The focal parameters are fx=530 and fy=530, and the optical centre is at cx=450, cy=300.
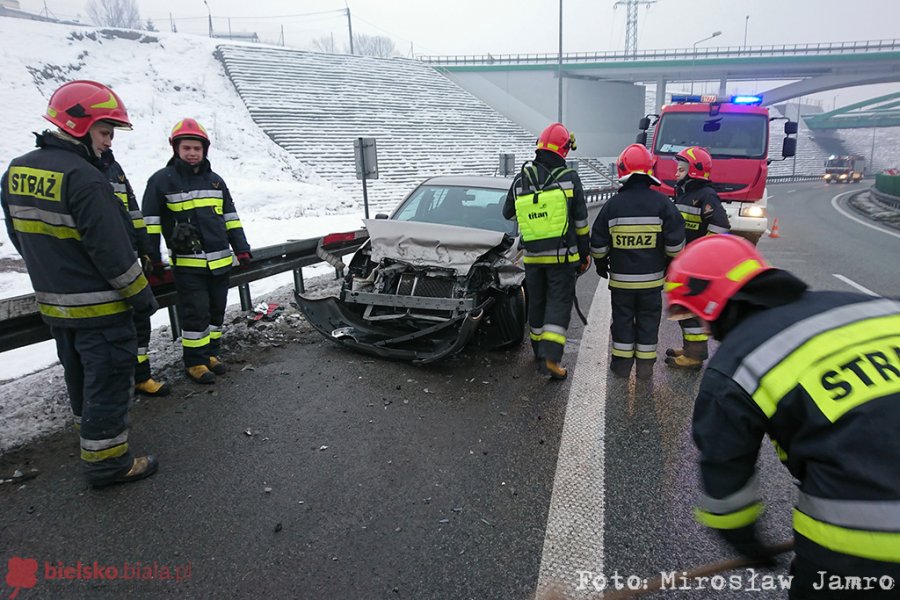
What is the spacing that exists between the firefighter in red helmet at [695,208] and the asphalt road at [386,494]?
0.33 metres

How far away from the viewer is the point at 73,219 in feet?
9.43

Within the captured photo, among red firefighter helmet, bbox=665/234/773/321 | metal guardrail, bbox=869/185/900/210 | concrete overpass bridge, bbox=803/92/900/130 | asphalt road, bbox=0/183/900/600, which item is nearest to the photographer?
red firefighter helmet, bbox=665/234/773/321

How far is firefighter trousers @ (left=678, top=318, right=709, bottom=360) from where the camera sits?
14.9ft

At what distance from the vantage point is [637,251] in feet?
13.5

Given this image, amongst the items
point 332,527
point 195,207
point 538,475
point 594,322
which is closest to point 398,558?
point 332,527

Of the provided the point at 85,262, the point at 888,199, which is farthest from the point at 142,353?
the point at 888,199

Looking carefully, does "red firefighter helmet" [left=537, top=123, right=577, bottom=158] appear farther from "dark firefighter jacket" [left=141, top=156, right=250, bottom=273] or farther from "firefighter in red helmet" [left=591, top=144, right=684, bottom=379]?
"dark firefighter jacket" [left=141, top=156, right=250, bottom=273]

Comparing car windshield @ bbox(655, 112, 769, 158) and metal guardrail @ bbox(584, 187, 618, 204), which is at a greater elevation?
car windshield @ bbox(655, 112, 769, 158)

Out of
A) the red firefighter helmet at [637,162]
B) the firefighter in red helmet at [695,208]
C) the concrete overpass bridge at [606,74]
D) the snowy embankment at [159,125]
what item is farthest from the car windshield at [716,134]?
the concrete overpass bridge at [606,74]

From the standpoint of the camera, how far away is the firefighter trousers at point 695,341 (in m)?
4.53

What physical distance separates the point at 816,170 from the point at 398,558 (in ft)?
242

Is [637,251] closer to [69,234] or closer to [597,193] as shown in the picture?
[69,234]

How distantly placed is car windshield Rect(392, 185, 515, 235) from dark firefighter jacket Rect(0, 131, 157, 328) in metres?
3.36

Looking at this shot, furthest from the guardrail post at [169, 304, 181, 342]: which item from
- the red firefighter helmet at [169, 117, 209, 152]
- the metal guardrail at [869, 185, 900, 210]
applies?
the metal guardrail at [869, 185, 900, 210]
